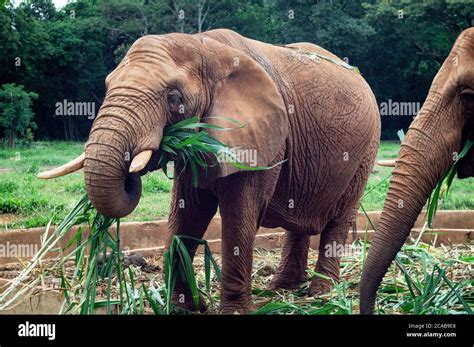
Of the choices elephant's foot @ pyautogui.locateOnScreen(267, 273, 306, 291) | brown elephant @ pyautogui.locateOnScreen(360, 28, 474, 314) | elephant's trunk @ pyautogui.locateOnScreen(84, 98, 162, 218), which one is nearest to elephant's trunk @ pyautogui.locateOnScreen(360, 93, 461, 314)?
brown elephant @ pyautogui.locateOnScreen(360, 28, 474, 314)

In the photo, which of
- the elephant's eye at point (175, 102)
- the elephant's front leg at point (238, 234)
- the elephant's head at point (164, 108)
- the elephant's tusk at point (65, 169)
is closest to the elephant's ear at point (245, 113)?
the elephant's head at point (164, 108)

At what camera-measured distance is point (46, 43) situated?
615 inches

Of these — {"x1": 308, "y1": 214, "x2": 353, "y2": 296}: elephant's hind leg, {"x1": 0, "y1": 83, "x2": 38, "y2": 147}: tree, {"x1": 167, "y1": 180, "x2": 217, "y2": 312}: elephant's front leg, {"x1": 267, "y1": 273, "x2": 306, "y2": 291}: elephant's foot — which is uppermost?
{"x1": 0, "y1": 83, "x2": 38, "y2": 147}: tree

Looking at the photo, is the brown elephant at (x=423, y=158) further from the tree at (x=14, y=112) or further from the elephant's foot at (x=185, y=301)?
the tree at (x=14, y=112)

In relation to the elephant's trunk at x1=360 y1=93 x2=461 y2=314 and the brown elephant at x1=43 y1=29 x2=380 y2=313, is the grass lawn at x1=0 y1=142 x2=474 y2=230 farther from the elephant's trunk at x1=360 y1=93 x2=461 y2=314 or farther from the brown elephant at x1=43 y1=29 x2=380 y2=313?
Result: the elephant's trunk at x1=360 y1=93 x2=461 y2=314

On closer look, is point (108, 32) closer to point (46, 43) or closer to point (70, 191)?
point (46, 43)

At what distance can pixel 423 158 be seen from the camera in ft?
13.9

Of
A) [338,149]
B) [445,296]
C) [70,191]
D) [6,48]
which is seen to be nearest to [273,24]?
[6,48]

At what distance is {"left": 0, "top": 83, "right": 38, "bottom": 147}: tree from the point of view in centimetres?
1345

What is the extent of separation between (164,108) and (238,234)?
95 cm

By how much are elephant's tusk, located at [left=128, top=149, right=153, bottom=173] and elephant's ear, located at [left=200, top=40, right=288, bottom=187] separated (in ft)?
2.01

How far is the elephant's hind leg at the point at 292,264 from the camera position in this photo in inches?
255

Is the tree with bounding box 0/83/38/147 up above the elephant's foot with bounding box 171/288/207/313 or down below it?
above
